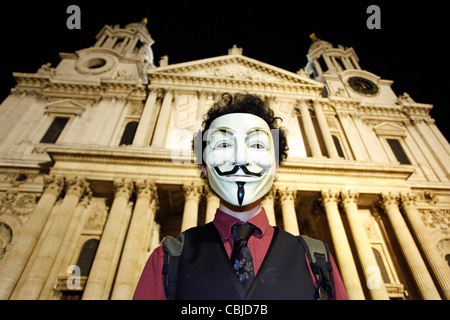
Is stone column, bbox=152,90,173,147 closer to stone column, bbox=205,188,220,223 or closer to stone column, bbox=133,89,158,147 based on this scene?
stone column, bbox=133,89,158,147

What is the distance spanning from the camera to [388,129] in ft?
57.5

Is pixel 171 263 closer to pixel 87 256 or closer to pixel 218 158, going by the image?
pixel 218 158

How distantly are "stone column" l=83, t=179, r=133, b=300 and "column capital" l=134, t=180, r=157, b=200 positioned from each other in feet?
1.15

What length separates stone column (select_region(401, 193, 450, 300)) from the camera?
9533 mm

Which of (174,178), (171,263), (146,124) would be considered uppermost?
(146,124)

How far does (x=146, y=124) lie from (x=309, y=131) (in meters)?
9.99

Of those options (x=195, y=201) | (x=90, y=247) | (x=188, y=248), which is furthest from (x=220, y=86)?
(x=188, y=248)

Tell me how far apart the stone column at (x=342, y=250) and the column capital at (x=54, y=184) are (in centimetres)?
1176

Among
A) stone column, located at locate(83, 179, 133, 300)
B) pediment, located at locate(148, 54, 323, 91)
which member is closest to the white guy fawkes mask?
stone column, located at locate(83, 179, 133, 300)

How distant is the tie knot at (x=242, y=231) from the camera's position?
2215 mm

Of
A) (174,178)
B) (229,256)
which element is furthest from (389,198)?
(229,256)

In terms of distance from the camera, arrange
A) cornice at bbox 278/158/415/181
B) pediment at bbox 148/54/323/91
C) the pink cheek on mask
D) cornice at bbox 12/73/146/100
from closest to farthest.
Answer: the pink cheek on mask < cornice at bbox 278/158/415/181 < cornice at bbox 12/73/146/100 < pediment at bbox 148/54/323/91

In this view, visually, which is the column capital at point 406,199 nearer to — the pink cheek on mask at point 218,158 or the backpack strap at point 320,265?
the backpack strap at point 320,265
